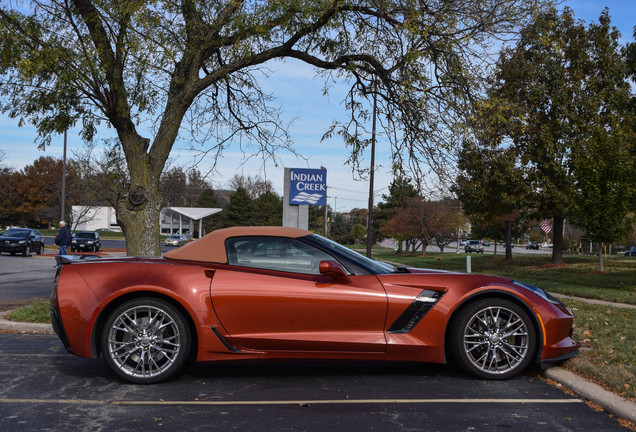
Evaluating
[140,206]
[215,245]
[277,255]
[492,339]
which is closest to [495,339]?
[492,339]

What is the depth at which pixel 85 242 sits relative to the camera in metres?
35.4

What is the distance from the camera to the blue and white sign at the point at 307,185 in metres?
20.2

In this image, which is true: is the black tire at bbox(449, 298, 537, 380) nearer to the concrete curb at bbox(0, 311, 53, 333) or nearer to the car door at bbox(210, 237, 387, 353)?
the car door at bbox(210, 237, 387, 353)

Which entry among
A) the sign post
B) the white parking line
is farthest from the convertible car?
the sign post

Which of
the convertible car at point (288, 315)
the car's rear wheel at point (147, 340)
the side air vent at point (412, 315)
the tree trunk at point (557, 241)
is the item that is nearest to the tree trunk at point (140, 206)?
the convertible car at point (288, 315)

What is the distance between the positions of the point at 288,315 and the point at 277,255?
0.59 meters

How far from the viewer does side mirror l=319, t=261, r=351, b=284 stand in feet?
15.5

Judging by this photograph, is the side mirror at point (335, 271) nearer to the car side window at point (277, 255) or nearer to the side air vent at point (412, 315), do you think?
the car side window at point (277, 255)

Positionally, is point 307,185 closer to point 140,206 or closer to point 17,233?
point 140,206

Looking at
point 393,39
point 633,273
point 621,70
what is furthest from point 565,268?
point 393,39

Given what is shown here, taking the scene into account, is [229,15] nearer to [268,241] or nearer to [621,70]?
[268,241]

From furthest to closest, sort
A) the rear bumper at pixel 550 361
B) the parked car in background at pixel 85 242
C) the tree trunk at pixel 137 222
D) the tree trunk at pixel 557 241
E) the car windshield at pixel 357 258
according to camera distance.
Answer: the parked car in background at pixel 85 242 < the tree trunk at pixel 557 241 < the tree trunk at pixel 137 222 < the car windshield at pixel 357 258 < the rear bumper at pixel 550 361

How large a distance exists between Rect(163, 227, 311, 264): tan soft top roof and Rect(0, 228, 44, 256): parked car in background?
1088 inches

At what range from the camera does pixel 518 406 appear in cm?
422
